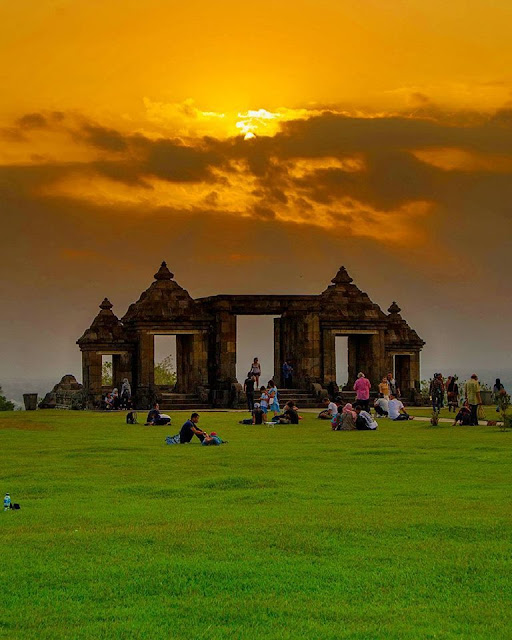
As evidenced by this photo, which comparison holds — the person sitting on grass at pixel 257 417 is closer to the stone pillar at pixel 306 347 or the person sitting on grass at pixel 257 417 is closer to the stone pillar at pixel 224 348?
the stone pillar at pixel 224 348

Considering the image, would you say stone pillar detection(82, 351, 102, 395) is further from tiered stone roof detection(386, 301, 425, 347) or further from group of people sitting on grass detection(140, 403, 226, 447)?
group of people sitting on grass detection(140, 403, 226, 447)

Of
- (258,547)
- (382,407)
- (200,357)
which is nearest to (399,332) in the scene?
(200,357)

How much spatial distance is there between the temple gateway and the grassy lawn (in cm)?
2921

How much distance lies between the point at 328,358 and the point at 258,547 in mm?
41955

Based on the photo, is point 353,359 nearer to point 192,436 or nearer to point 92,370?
point 92,370

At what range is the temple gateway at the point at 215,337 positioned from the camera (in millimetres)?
53469

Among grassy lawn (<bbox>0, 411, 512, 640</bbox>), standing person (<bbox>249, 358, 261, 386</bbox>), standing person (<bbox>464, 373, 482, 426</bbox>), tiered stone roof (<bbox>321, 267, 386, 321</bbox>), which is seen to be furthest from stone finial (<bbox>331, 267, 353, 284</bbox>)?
grassy lawn (<bbox>0, 411, 512, 640</bbox>)

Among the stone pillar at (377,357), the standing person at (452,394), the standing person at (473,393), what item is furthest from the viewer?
the stone pillar at (377,357)

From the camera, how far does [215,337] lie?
54.3 metres

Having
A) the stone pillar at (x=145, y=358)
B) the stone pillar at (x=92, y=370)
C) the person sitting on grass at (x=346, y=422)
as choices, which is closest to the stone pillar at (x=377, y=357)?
the stone pillar at (x=145, y=358)

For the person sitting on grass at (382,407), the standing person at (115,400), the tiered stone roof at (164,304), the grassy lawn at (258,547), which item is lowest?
the grassy lawn at (258,547)

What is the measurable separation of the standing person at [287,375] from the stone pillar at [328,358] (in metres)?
1.60

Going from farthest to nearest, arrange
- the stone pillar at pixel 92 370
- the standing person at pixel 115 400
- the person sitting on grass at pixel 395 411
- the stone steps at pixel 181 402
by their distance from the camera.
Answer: the stone pillar at pixel 92 370, the standing person at pixel 115 400, the stone steps at pixel 181 402, the person sitting on grass at pixel 395 411

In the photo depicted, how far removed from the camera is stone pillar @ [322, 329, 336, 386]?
5500 cm
